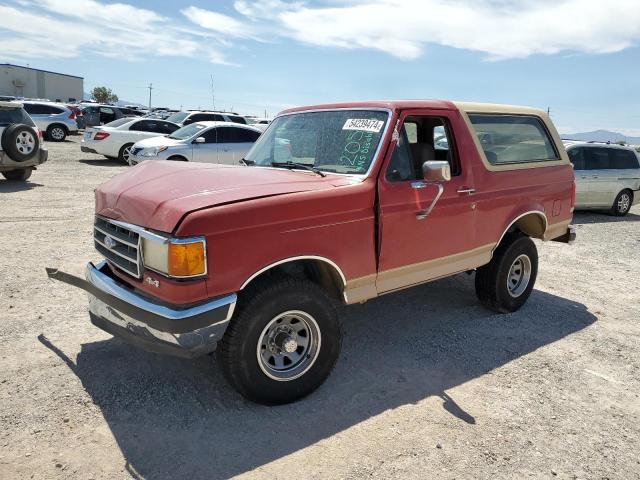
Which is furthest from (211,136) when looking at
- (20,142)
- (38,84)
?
(38,84)

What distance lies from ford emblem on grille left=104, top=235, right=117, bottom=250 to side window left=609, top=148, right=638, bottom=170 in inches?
481

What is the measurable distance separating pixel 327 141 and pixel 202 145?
1002 cm

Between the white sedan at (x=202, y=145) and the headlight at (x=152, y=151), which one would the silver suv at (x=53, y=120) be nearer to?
the white sedan at (x=202, y=145)

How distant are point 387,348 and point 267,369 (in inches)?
55.7

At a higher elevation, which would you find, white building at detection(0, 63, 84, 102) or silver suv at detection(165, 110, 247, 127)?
white building at detection(0, 63, 84, 102)

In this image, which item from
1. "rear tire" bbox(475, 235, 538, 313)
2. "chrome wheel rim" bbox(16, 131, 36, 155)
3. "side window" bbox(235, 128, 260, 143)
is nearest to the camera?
"rear tire" bbox(475, 235, 538, 313)

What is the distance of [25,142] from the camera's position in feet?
36.1

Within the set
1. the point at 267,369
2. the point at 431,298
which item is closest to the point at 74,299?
the point at 267,369

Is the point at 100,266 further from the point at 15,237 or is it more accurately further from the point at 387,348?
the point at 15,237

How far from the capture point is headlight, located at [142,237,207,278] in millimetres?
2834

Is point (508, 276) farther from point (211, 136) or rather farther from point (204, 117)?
point (204, 117)

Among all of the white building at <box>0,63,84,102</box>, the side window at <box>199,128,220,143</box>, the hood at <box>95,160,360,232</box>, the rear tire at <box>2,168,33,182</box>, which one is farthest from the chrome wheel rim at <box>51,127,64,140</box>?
the white building at <box>0,63,84,102</box>

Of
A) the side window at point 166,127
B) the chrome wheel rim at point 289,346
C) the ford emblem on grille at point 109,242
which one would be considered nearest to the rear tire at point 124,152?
the side window at point 166,127

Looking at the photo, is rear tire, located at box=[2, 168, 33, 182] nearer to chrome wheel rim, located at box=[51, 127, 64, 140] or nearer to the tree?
chrome wheel rim, located at box=[51, 127, 64, 140]
